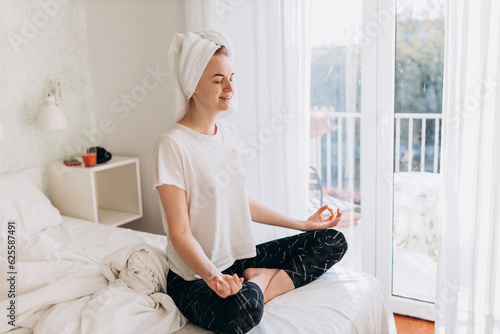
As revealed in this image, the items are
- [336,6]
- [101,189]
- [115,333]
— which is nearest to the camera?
[115,333]

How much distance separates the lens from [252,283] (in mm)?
1498

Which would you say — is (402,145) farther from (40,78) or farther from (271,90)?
(40,78)

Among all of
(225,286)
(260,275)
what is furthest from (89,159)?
(225,286)

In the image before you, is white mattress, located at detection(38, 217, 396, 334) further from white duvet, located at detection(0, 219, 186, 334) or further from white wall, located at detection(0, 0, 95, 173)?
white wall, located at detection(0, 0, 95, 173)

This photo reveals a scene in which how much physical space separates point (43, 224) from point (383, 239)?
1766mm

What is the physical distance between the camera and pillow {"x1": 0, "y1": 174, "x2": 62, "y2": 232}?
2.38 meters

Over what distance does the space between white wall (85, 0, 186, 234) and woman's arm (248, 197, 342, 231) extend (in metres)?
1.21

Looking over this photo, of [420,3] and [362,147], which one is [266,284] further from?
[420,3]

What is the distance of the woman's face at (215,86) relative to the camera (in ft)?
5.41

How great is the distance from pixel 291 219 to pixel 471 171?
81cm

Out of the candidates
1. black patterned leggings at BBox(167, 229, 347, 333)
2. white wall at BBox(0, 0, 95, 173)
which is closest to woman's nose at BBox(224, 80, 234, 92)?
black patterned leggings at BBox(167, 229, 347, 333)

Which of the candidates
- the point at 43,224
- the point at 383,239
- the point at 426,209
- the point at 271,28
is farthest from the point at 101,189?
the point at 426,209

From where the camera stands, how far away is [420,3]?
2.18 metres

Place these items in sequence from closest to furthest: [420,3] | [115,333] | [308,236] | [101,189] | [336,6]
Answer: [115,333]
[308,236]
[420,3]
[336,6]
[101,189]
